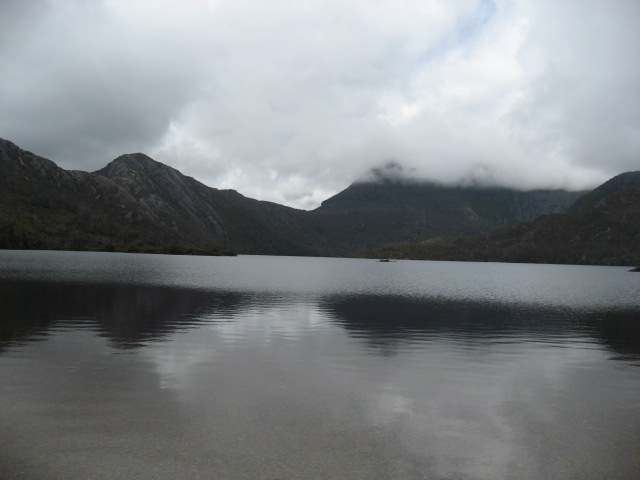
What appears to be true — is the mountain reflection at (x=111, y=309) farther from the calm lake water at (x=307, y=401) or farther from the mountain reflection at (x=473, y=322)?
the mountain reflection at (x=473, y=322)

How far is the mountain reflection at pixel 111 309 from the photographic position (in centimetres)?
3938

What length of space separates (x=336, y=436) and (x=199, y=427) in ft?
17.0

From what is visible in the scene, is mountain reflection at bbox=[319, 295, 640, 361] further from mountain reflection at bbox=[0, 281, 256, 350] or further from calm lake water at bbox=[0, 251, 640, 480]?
mountain reflection at bbox=[0, 281, 256, 350]

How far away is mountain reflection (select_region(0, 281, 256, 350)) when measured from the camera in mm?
39375

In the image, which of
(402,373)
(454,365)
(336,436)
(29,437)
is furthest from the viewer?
(454,365)

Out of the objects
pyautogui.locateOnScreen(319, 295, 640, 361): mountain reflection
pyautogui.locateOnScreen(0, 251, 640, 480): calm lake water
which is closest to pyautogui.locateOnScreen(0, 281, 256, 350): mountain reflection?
pyautogui.locateOnScreen(0, 251, 640, 480): calm lake water

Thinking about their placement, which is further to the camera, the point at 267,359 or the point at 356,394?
the point at 267,359

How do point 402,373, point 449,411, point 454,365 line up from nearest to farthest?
point 449,411 < point 402,373 < point 454,365

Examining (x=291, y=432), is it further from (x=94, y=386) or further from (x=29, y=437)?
(x=94, y=386)

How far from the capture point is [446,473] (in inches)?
564

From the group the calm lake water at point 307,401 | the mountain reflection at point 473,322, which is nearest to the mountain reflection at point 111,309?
the calm lake water at point 307,401

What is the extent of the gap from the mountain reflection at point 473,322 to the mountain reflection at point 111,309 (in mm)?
16158

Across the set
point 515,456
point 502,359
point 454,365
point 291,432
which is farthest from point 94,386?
point 502,359

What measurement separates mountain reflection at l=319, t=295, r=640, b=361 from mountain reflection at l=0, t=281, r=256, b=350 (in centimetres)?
1616
